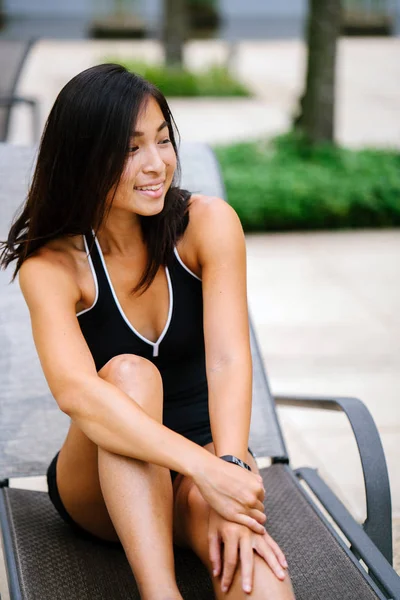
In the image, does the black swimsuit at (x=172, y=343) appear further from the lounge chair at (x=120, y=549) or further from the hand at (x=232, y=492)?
the hand at (x=232, y=492)

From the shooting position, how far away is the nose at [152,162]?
2.17m

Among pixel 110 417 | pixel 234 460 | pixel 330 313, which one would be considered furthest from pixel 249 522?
pixel 330 313

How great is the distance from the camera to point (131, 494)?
2.04 m

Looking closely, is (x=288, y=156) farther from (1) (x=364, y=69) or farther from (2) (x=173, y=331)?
(1) (x=364, y=69)

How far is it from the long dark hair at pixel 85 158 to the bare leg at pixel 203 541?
1.83 feet

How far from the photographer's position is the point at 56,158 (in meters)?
2.19

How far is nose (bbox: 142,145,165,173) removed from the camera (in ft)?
7.13

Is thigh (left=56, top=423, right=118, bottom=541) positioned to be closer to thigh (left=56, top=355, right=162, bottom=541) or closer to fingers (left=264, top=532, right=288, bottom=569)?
thigh (left=56, top=355, right=162, bottom=541)

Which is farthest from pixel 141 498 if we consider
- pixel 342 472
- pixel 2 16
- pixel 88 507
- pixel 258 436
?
pixel 2 16

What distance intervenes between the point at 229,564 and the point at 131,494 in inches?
10.6

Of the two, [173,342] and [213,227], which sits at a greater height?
[213,227]

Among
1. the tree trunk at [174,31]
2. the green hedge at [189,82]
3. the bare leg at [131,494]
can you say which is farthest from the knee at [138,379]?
the tree trunk at [174,31]

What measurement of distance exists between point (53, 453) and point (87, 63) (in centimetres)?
1406

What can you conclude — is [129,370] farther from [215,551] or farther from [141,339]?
[215,551]
